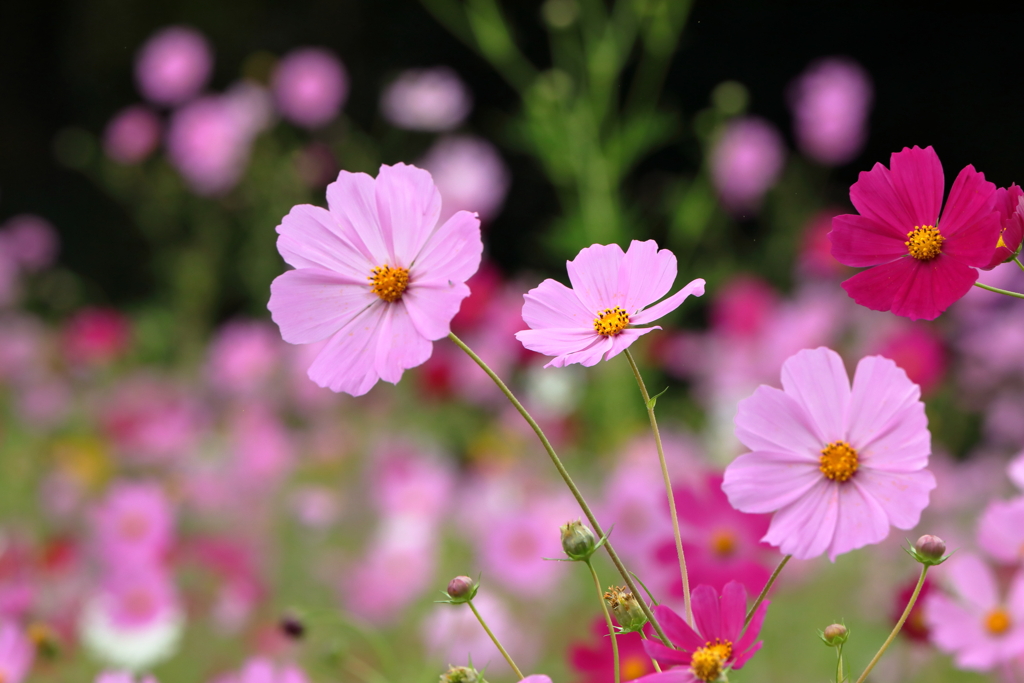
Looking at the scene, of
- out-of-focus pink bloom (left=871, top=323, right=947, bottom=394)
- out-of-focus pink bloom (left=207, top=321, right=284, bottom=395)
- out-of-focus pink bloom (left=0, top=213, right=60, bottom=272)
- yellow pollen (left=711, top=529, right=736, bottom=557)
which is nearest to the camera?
yellow pollen (left=711, top=529, right=736, bottom=557)

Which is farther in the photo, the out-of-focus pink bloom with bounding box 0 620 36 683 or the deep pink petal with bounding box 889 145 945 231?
the out-of-focus pink bloom with bounding box 0 620 36 683

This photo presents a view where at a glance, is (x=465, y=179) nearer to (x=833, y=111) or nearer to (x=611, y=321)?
(x=833, y=111)

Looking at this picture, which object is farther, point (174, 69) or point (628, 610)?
point (174, 69)

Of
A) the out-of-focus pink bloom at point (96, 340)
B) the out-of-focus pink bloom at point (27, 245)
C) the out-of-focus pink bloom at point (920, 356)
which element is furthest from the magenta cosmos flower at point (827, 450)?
the out-of-focus pink bloom at point (27, 245)

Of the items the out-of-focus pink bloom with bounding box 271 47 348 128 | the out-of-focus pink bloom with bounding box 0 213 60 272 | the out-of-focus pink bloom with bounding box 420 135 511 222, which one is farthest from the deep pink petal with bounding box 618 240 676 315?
the out-of-focus pink bloom with bounding box 0 213 60 272

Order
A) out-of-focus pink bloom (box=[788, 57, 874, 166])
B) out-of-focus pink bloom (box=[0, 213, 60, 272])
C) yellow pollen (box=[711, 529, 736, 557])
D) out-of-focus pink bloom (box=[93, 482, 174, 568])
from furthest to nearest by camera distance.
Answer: out-of-focus pink bloom (box=[0, 213, 60, 272]), out-of-focus pink bloom (box=[788, 57, 874, 166]), out-of-focus pink bloom (box=[93, 482, 174, 568]), yellow pollen (box=[711, 529, 736, 557])

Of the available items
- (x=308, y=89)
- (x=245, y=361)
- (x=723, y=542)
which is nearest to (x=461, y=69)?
(x=308, y=89)

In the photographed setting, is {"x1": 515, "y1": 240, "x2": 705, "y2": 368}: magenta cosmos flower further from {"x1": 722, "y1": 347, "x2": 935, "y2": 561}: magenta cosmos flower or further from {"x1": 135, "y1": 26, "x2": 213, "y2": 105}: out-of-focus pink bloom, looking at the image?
{"x1": 135, "y1": 26, "x2": 213, "y2": 105}: out-of-focus pink bloom

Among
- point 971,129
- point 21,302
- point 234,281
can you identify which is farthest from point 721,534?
point 21,302
